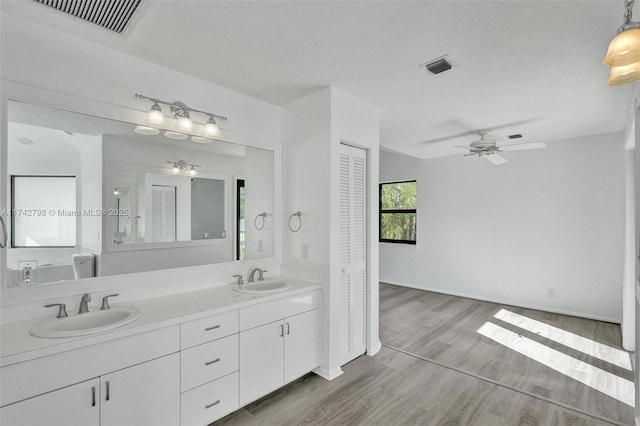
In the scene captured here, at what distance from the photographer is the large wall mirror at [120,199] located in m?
1.77

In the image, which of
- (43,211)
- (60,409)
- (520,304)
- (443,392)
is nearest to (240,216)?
(43,211)

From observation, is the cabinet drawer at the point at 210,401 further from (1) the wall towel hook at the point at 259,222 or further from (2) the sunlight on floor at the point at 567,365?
(2) the sunlight on floor at the point at 567,365

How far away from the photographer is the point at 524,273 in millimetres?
4613

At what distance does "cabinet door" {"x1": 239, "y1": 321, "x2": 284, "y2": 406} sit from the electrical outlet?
1276 mm

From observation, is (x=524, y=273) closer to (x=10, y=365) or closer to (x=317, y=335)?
(x=317, y=335)

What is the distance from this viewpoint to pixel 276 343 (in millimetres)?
2312

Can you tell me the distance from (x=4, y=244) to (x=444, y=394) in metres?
3.16

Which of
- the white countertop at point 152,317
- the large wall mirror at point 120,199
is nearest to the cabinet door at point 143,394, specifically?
the white countertop at point 152,317

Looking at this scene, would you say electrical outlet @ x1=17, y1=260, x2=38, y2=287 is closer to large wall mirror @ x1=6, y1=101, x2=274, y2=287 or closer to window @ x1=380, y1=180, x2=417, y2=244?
large wall mirror @ x1=6, y1=101, x2=274, y2=287

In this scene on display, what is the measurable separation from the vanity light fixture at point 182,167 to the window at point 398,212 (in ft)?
14.4

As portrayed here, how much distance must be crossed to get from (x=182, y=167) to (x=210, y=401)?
1751mm

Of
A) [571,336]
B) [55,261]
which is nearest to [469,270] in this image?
[571,336]

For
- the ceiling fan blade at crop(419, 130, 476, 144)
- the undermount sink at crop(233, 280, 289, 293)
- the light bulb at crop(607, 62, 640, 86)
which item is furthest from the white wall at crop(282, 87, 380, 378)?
the light bulb at crop(607, 62, 640, 86)

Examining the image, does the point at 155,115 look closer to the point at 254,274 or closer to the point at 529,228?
the point at 254,274
